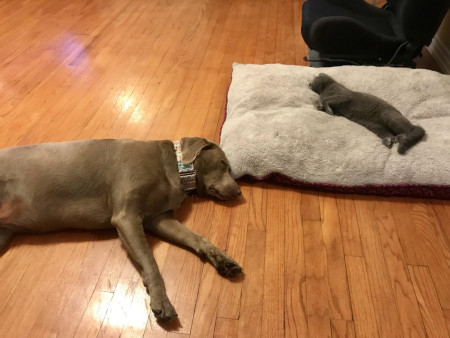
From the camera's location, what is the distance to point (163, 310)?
54.5 inches

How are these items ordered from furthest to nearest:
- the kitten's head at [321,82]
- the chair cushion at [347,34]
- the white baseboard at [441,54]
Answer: the white baseboard at [441,54] → the chair cushion at [347,34] → the kitten's head at [321,82]

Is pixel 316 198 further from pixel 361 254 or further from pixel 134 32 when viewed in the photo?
pixel 134 32

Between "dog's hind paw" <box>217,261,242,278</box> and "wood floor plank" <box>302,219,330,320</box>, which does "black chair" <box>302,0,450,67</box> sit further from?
"dog's hind paw" <box>217,261,242,278</box>

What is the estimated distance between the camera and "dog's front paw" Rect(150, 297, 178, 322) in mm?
1379

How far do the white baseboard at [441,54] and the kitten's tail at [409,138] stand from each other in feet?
4.35

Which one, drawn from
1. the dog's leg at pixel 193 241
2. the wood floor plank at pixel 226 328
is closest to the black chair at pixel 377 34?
the dog's leg at pixel 193 241

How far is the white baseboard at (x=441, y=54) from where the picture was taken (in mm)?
2970

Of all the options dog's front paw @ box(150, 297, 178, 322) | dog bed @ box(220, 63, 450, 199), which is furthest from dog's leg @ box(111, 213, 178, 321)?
dog bed @ box(220, 63, 450, 199)

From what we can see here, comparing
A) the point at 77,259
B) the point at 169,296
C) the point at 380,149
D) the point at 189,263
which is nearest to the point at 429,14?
the point at 380,149

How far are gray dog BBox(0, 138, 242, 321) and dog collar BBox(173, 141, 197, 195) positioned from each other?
10 millimetres

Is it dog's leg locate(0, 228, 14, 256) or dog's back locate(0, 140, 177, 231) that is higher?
dog's back locate(0, 140, 177, 231)

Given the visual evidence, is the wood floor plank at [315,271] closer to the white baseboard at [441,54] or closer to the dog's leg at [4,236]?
the dog's leg at [4,236]

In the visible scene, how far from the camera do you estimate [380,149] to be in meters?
1.96

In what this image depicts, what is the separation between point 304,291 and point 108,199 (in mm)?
965
